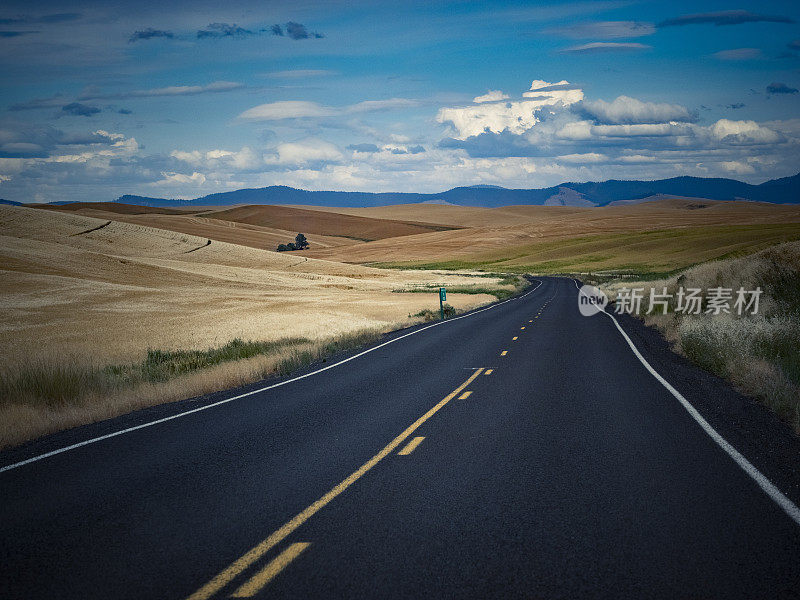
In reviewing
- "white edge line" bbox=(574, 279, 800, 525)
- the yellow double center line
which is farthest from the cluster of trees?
the yellow double center line

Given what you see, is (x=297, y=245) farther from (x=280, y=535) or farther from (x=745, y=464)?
(x=280, y=535)

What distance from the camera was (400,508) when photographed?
5953 millimetres

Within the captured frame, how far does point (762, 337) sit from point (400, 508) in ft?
38.0

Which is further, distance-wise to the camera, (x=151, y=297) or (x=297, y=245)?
(x=297, y=245)

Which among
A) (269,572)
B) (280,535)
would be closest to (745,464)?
(280,535)

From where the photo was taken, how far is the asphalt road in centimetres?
457

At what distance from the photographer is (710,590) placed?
4348 mm

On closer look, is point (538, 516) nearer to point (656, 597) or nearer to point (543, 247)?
point (656, 597)

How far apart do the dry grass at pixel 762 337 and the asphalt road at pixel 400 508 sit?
2.06 meters

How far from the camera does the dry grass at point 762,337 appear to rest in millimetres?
10805

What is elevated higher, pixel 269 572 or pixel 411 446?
pixel 269 572

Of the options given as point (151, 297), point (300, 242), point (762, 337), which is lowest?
point (151, 297)
